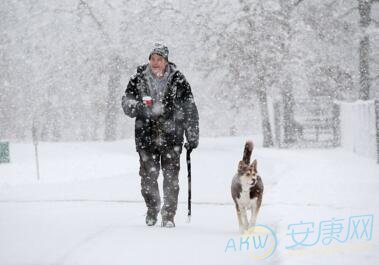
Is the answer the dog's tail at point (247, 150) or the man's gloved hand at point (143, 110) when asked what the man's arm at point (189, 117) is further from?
the dog's tail at point (247, 150)

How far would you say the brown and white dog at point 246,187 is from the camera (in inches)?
254

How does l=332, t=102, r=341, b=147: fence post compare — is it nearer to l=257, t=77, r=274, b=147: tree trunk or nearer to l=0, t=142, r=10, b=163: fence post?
l=257, t=77, r=274, b=147: tree trunk

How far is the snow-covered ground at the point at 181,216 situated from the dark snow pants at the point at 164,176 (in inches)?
12.5

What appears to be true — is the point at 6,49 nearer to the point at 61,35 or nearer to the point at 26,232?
the point at 61,35

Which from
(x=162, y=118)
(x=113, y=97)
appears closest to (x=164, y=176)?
(x=162, y=118)

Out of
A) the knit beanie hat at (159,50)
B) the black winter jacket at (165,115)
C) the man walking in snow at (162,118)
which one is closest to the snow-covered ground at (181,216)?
the man walking in snow at (162,118)

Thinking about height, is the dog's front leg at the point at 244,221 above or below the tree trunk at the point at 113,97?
below

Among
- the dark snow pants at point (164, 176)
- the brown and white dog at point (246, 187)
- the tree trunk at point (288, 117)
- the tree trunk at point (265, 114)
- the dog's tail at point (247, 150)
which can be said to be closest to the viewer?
the brown and white dog at point (246, 187)

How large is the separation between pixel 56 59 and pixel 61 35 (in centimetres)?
152

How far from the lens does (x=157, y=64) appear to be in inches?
284

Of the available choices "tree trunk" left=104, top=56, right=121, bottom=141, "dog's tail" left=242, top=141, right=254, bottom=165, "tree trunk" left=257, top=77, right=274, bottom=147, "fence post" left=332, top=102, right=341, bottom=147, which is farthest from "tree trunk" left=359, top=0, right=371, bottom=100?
"dog's tail" left=242, top=141, right=254, bottom=165

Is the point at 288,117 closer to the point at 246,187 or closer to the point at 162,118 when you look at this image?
the point at 162,118

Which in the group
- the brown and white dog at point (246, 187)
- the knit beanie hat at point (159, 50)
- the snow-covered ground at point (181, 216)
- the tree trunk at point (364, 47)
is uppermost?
the tree trunk at point (364, 47)

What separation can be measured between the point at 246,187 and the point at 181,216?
7.04 feet
